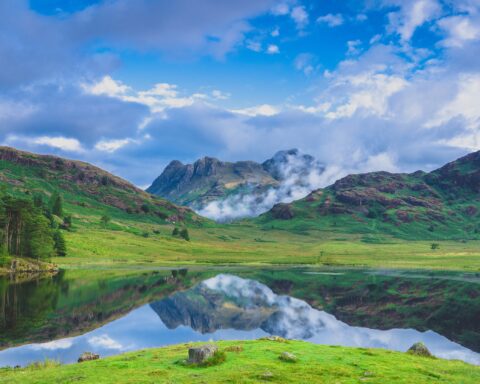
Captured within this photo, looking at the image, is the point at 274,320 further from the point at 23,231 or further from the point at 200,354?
the point at 23,231

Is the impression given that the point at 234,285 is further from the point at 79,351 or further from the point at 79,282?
the point at 79,351

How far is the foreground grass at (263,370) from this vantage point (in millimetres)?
25422

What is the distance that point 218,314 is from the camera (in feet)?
275

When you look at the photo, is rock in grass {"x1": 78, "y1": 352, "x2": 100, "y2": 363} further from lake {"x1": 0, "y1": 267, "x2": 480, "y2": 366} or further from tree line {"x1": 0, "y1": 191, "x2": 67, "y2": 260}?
tree line {"x1": 0, "y1": 191, "x2": 67, "y2": 260}

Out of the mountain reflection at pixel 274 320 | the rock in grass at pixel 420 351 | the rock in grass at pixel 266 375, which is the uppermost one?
the rock in grass at pixel 266 375

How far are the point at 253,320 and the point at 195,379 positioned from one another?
55030 millimetres

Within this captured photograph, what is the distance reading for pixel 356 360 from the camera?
1270 inches

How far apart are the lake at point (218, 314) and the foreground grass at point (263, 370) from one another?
1372 centimetres

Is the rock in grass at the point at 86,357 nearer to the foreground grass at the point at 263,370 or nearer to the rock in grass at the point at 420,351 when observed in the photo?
the foreground grass at the point at 263,370

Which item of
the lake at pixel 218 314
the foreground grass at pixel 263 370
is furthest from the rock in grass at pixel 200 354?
the lake at pixel 218 314

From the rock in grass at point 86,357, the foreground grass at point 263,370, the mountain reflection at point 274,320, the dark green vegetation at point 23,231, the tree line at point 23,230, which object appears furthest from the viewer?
the tree line at point 23,230

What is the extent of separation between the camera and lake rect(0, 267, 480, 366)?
5328 cm

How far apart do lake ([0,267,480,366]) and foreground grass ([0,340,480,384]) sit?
1372 cm

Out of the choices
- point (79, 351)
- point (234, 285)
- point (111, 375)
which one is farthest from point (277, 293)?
point (111, 375)
